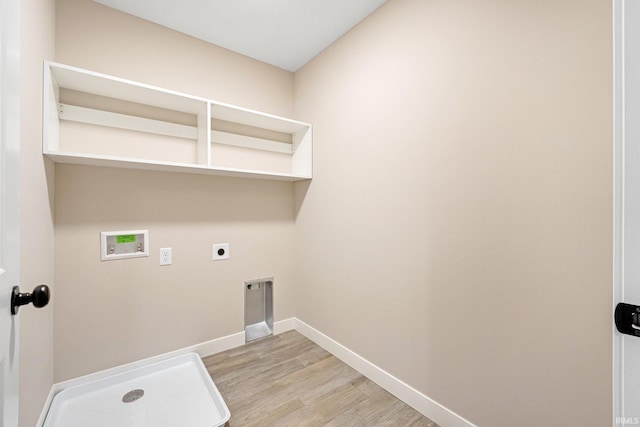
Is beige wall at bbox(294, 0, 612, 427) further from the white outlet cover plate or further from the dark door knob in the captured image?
the dark door knob

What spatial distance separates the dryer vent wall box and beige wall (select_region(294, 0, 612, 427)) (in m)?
1.38

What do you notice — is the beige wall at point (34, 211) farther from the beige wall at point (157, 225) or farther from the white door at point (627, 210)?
the white door at point (627, 210)

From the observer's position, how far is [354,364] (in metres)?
1.88

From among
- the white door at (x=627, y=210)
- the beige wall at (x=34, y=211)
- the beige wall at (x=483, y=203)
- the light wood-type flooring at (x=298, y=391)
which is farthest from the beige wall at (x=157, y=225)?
the white door at (x=627, y=210)

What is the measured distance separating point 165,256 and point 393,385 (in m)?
1.72

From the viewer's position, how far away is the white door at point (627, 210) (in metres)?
0.67

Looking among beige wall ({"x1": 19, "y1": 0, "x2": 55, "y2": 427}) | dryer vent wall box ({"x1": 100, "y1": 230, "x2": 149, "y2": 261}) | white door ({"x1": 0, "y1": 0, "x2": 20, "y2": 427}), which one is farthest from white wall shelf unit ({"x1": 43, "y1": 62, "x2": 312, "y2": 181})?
white door ({"x1": 0, "y1": 0, "x2": 20, "y2": 427})

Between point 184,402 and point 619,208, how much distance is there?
206 cm

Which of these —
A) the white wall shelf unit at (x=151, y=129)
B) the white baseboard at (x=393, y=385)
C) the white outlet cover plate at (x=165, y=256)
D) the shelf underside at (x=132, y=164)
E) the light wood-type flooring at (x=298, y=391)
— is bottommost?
the light wood-type flooring at (x=298, y=391)

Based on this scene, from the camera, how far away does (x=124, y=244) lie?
5.73 ft

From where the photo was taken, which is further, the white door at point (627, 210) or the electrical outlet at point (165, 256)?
the electrical outlet at point (165, 256)

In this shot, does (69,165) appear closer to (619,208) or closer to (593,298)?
(619,208)

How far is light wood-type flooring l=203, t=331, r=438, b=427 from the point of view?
1.43m

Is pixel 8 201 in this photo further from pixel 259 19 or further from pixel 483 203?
pixel 259 19
